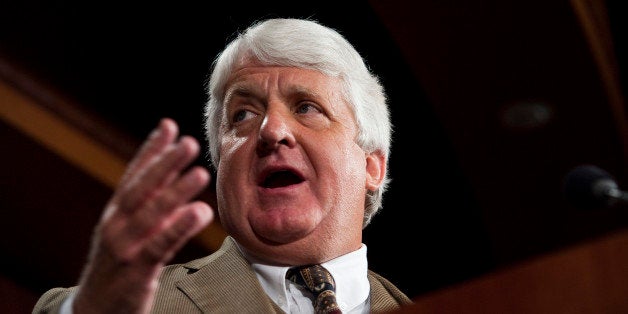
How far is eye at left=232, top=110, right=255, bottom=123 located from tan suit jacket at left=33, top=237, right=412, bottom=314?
26 centimetres

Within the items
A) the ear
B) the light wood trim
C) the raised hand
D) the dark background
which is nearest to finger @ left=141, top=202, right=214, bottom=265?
the raised hand

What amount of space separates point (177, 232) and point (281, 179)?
70 cm

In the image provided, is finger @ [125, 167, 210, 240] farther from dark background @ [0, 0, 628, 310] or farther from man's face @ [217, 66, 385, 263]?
dark background @ [0, 0, 628, 310]

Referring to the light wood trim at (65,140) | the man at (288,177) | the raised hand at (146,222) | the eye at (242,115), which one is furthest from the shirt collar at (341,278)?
the light wood trim at (65,140)

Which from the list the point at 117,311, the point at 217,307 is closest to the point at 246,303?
the point at 217,307

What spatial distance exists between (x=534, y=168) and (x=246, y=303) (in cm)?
256

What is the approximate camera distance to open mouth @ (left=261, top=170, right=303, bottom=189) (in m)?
1.69

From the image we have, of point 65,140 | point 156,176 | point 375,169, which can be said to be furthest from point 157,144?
point 65,140

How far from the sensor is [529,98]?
12.2ft

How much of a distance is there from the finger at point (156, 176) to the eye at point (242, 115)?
2.43 feet

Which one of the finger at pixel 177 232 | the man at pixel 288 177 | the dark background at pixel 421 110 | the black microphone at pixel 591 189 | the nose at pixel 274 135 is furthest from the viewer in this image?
the dark background at pixel 421 110

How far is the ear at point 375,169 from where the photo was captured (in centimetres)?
187

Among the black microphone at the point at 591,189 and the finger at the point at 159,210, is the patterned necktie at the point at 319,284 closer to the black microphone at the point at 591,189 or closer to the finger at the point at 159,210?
the black microphone at the point at 591,189

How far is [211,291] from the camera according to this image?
1.53 metres
